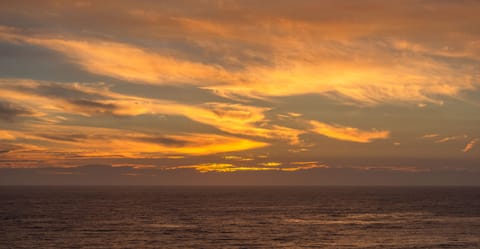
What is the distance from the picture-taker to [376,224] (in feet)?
345

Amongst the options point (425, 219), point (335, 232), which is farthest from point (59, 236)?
point (425, 219)

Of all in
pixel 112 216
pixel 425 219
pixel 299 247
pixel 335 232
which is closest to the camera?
pixel 299 247

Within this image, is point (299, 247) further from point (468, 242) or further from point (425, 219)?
point (425, 219)

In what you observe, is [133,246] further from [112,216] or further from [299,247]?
[112,216]

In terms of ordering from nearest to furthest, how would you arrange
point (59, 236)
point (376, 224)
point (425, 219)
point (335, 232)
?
1. point (59, 236)
2. point (335, 232)
3. point (376, 224)
4. point (425, 219)

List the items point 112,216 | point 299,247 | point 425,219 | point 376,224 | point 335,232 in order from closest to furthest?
1. point 299,247
2. point 335,232
3. point 376,224
4. point 425,219
5. point 112,216

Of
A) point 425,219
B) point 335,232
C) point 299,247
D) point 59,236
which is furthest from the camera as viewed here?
point 425,219

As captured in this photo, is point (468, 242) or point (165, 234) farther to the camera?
point (165, 234)

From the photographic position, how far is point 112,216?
408 feet

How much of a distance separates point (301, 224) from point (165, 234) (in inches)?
1126

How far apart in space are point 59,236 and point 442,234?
186ft

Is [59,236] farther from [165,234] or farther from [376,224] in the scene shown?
[376,224]

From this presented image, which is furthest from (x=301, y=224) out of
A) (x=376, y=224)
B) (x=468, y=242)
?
(x=468, y=242)

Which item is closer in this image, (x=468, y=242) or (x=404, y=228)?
(x=468, y=242)
